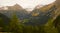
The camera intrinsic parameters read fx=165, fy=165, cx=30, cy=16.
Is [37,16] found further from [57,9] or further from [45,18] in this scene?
[57,9]

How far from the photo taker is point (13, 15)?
3703mm

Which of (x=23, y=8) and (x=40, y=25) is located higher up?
(x=23, y=8)

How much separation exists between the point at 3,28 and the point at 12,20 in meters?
0.26

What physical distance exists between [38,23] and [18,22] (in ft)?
1.46

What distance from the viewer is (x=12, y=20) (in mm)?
3674

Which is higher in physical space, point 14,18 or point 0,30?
point 14,18

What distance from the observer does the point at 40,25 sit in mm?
3643

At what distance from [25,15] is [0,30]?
0.65m

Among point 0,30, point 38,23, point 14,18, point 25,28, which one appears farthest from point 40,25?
point 0,30

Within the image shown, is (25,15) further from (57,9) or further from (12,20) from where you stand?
(57,9)

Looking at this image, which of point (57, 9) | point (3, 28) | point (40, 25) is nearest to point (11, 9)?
point (3, 28)

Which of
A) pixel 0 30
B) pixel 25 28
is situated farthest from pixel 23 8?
pixel 0 30

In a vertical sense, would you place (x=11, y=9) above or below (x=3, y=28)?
above

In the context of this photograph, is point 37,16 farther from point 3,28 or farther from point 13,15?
point 3,28
